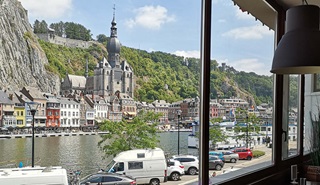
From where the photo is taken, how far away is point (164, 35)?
2018mm

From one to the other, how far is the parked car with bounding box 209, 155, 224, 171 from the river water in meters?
0.93

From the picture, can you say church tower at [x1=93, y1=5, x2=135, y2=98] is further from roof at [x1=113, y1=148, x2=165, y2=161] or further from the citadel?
roof at [x1=113, y1=148, x2=165, y2=161]

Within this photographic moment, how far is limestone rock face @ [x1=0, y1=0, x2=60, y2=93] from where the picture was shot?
1.32 metres

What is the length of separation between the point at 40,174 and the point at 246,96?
7.03ft

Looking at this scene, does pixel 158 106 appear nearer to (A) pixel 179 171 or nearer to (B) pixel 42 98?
(A) pixel 179 171

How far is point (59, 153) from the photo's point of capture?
1556 millimetres

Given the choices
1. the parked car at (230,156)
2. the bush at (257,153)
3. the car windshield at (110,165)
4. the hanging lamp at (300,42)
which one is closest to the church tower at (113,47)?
the car windshield at (110,165)

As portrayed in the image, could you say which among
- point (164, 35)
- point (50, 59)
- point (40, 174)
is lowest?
point (40, 174)

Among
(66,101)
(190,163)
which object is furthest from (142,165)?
(66,101)

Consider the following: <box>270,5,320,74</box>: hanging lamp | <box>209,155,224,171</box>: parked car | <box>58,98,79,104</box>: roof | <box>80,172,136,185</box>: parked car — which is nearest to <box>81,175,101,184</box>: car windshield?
<box>80,172,136,185</box>: parked car

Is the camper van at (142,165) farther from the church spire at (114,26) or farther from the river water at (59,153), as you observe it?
the church spire at (114,26)

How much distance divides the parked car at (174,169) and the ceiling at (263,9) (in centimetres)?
147

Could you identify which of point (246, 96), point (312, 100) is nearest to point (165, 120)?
point (246, 96)

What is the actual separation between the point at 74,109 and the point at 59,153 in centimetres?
21
